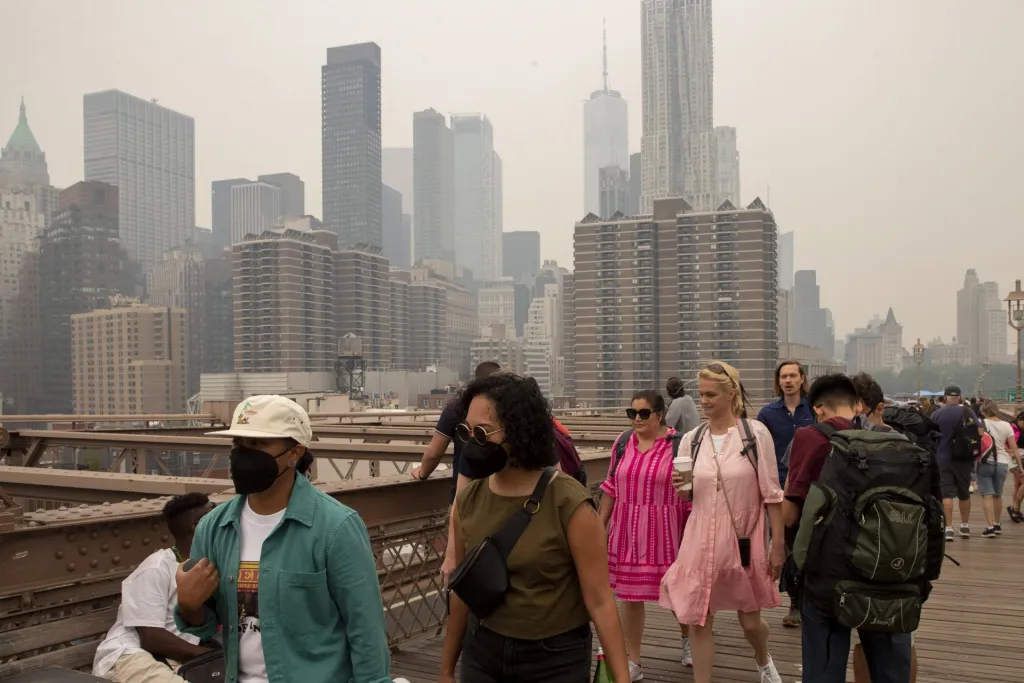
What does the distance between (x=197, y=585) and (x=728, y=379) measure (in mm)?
3028

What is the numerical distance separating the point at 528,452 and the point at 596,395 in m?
134

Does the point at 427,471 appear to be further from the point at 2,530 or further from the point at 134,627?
the point at 2,530

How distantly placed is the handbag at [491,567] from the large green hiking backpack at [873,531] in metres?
1.50

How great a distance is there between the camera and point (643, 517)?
16.6 ft

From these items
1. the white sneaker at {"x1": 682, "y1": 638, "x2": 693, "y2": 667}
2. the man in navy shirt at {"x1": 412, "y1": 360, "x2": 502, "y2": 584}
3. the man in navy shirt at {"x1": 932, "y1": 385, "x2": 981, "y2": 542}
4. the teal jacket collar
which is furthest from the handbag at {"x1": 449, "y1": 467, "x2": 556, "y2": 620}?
the man in navy shirt at {"x1": 932, "y1": 385, "x2": 981, "y2": 542}

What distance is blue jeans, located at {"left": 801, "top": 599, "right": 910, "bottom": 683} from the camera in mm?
3805

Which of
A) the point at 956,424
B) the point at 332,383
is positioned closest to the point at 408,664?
the point at 956,424

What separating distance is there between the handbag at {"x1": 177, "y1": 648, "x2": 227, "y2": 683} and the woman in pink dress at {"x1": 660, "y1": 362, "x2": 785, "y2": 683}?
2557 millimetres

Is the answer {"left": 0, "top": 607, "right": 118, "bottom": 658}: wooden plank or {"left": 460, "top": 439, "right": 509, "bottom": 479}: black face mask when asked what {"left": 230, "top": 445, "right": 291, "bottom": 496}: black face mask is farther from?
{"left": 0, "top": 607, "right": 118, "bottom": 658}: wooden plank

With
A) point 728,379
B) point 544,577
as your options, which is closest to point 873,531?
point 728,379

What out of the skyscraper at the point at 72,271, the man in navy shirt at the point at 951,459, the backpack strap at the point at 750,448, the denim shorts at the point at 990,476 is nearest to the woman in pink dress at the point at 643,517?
the backpack strap at the point at 750,448

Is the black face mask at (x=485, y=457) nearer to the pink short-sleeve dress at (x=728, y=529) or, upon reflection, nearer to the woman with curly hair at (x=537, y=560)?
the woman with curly hair at (x=537, y=560)

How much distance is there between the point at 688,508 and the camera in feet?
16.3

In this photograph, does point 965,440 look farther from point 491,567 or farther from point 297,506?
point 297,506
